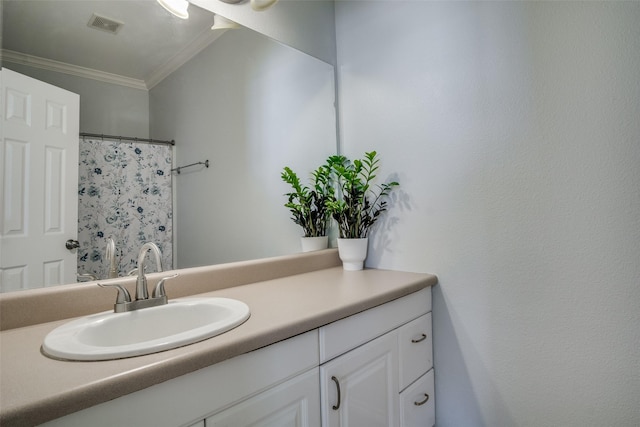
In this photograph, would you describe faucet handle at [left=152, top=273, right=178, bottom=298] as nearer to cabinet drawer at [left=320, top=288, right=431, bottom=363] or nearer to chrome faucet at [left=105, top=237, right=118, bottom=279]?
chrome faucet at [left=105, top=237, right=118, bottom=279]

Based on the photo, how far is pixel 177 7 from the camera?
118cm

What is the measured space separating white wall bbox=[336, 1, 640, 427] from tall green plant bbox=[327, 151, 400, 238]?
8 cm

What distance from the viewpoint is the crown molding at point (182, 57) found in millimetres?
1127

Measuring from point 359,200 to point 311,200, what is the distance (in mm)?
259

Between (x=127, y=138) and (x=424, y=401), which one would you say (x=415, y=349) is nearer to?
(x=424, y=401)

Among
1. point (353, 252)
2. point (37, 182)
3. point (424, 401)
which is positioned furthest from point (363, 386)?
point (37, 182)

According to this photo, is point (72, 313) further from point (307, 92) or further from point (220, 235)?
point (307, 92)

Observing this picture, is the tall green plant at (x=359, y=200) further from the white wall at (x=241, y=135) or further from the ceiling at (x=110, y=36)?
the ceiling at (x=110, y=36)

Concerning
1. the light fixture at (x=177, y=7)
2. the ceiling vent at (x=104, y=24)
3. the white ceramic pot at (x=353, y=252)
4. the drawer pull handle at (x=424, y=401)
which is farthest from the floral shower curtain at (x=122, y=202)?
the drawer pull handle at (x=424, y=401)

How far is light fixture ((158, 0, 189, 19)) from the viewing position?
1152mm

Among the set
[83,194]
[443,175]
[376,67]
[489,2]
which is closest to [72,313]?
[83,194]

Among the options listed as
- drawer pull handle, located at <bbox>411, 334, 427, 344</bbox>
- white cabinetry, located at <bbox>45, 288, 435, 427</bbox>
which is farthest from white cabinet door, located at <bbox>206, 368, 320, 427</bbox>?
drawer pull handle, located at <bbox>411, 334, 427, 344</bbox>

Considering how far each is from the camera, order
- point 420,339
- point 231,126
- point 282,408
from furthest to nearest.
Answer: point 231,126, point 420,339, point 282,408

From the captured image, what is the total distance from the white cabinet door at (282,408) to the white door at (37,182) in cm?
64
